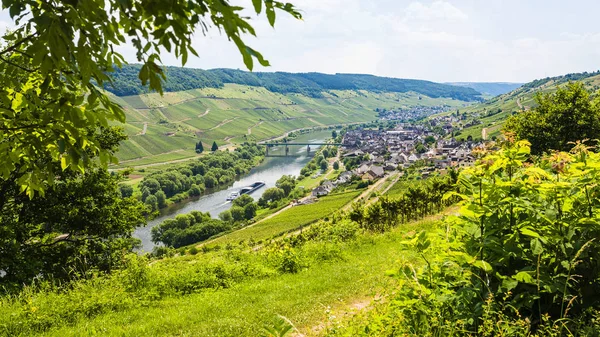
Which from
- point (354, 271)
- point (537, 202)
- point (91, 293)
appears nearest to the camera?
point (537, 202)

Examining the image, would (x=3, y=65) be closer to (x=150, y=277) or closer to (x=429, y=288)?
(x=429, y=288)

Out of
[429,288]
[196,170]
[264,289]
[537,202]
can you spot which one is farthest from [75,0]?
[196,170]

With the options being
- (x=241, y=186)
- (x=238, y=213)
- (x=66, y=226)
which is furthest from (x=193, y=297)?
(x=241, y=186)

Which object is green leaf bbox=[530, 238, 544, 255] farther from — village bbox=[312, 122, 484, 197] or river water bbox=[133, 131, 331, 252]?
village bbox=[312, 122, 484, 197]

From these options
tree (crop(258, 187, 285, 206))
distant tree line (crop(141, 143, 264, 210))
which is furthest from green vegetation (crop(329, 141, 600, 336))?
distant tree line (crop(141, 143, 264, 210))

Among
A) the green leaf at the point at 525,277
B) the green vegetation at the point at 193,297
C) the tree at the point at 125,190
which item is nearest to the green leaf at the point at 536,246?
the green leaf at the point at 525,277

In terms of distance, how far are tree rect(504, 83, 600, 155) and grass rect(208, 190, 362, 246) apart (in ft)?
130

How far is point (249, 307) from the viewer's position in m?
7.33

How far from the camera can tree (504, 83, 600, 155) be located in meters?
26.6

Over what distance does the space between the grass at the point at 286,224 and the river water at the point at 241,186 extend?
15878 mm

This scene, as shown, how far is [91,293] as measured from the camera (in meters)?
7.47

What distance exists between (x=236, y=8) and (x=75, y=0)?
91 centimetres

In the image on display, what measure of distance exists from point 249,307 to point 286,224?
207ft

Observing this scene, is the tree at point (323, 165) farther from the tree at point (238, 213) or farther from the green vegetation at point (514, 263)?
the green vegetation at point (514, 263)
